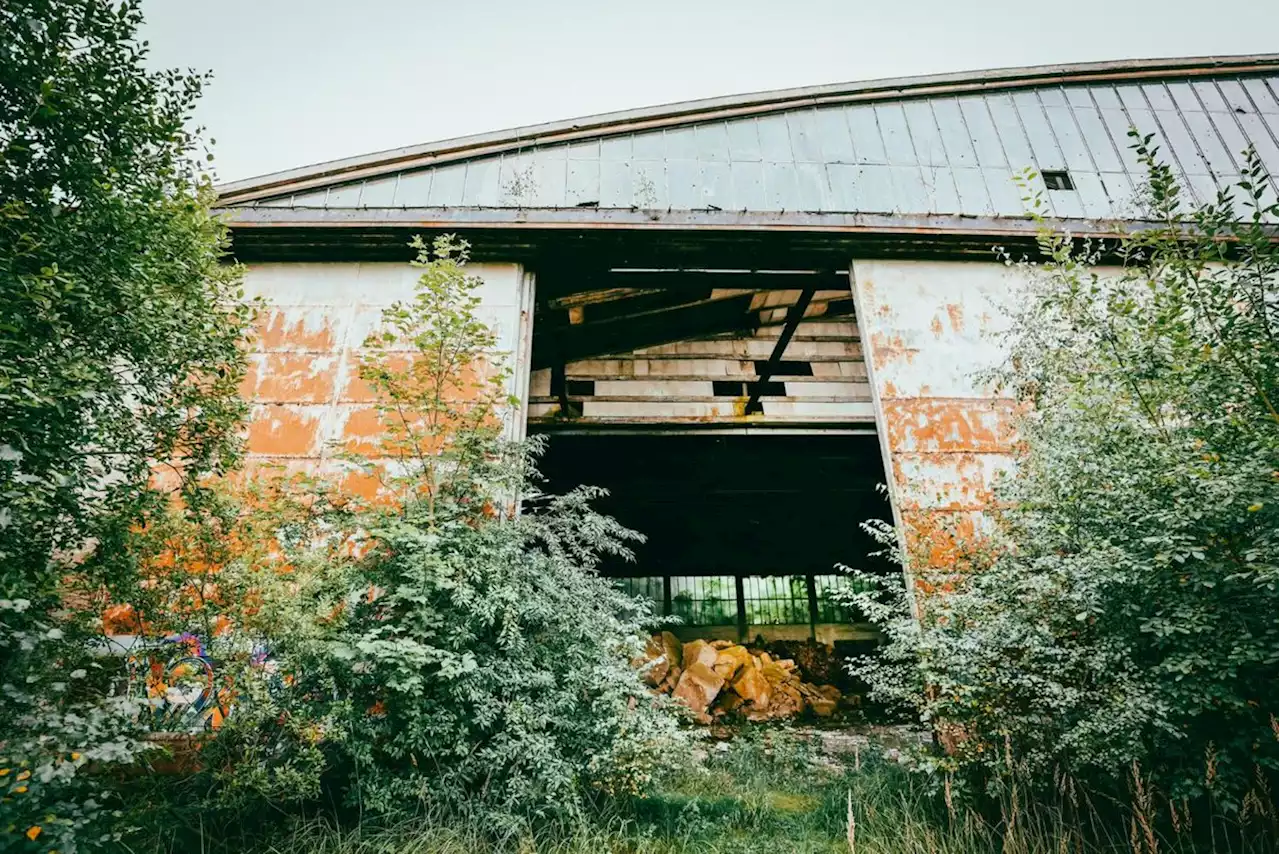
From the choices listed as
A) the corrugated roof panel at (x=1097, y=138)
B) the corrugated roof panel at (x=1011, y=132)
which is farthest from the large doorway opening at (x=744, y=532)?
the corrugated roof panel at (x=1097, y=138)

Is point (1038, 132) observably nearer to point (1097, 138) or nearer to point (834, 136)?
point (1097, 138)

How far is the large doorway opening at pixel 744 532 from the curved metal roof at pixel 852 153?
13.9 ft

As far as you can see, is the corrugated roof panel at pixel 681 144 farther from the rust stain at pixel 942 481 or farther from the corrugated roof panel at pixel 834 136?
the rust stain at pixel 942 481

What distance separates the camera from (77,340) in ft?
9.75

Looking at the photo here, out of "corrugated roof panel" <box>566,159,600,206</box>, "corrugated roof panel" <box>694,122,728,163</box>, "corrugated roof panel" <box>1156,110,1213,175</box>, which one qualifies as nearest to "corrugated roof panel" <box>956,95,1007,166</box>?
"corrugated roof panel" <box>1156,110,1213,175</box>

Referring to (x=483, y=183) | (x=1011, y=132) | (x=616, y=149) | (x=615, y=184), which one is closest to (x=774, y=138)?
(x=616, y=149)

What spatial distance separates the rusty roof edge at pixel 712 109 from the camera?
7441mm

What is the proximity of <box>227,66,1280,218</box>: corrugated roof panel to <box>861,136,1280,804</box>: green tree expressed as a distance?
13.9ft

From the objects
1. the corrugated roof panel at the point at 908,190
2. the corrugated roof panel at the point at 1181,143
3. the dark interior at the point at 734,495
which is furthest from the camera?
the dark interior at the point at 734,495

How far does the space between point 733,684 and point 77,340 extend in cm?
875

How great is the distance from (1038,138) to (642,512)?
911 centimetres

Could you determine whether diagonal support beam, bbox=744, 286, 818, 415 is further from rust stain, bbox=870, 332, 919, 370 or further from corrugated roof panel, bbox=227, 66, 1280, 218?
corrugated roof panel, bbox=227, 66, 1280, 218

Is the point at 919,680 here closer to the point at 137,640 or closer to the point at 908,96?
the point at 137,640

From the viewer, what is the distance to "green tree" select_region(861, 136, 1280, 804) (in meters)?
2.82
